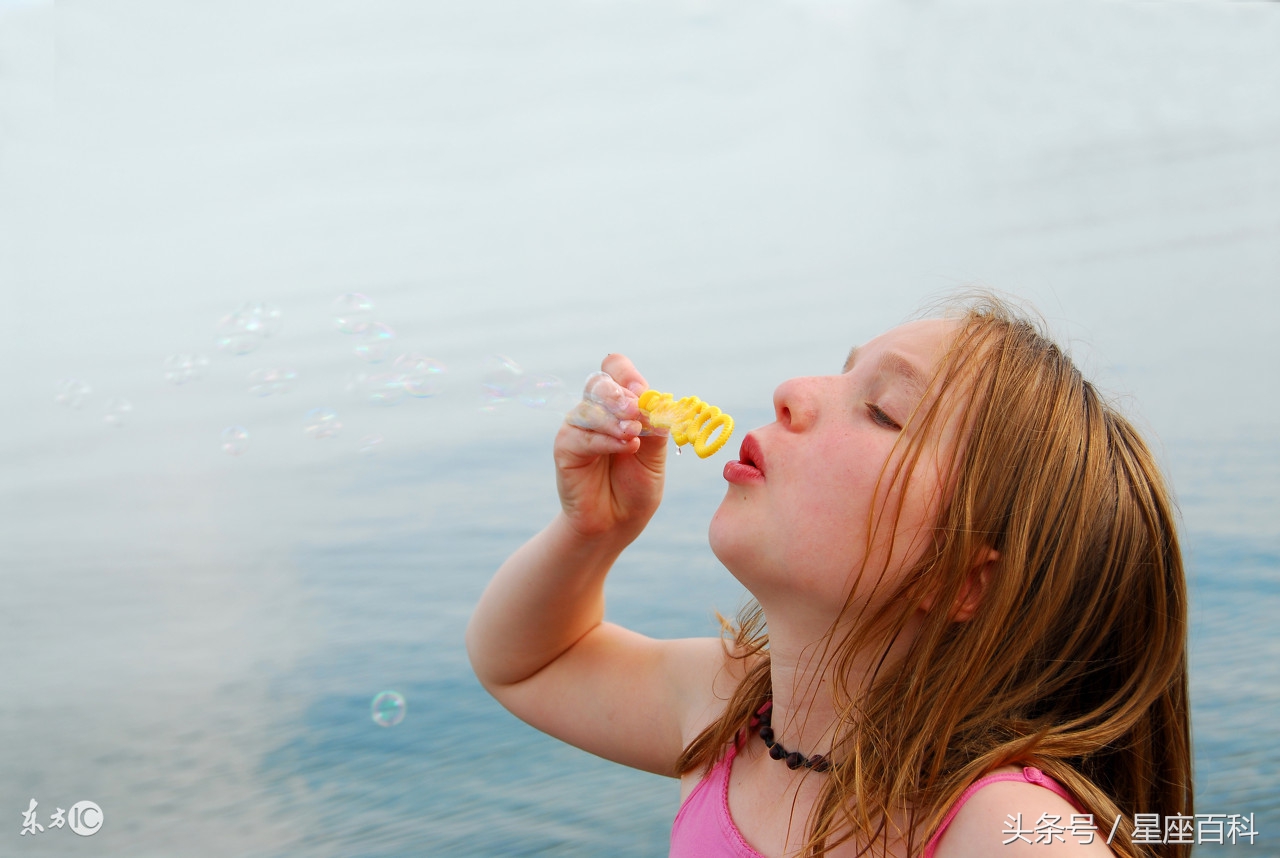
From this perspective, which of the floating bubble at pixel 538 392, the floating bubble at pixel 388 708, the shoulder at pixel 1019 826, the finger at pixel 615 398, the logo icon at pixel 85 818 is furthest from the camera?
the logo icon at pixel 85 818

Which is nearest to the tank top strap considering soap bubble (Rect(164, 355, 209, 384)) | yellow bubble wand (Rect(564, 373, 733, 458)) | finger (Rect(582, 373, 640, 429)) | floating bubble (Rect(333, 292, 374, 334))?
yellow bubble wand (Rect(564, 373, 733, 458))

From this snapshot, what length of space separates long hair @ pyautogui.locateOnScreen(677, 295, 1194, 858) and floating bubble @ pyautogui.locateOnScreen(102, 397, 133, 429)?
1.47 m

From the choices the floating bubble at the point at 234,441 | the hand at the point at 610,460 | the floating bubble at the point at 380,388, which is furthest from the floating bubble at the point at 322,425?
the hand at the point at 610,460

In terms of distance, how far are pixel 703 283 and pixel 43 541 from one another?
4.85 ft

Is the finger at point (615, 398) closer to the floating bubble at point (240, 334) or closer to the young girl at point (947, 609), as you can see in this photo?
the young girl at point (947, 609)

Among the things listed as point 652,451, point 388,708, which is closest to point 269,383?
point 388,708

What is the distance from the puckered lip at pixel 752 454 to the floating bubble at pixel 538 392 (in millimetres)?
349

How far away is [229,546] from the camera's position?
196 centimetres

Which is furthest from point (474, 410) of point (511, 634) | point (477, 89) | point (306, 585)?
point (511, 634)

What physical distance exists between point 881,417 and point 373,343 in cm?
74

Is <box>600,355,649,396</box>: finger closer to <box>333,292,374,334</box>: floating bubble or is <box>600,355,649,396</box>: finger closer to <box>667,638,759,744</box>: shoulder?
<box>667,638,759,744</box>: shoulder

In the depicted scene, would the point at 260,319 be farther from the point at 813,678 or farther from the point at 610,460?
the point at 813,678

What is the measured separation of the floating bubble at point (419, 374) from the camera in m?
1.23

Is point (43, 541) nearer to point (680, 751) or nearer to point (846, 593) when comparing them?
point (680, 751)
